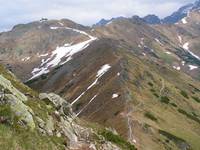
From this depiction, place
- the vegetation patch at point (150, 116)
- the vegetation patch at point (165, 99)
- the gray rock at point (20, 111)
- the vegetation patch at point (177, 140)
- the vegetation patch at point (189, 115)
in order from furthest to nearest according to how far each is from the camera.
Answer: the vegetation patch at point (165, 99) < the vegetation patch at point (189, 115) < the vegetation patch at point (150, 116) < the vegetation patch at point (177, 140) < the gray rock at point (20, 111)

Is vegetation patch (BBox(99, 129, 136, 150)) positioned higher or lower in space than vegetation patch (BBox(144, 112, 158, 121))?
higher

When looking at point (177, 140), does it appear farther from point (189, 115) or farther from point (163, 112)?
point (189, 115)

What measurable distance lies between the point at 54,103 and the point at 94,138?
290 inches

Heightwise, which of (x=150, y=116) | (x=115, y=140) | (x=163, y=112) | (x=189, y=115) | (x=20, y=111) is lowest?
(x=189, y=115)

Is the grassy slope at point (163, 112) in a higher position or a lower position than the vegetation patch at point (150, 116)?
lower

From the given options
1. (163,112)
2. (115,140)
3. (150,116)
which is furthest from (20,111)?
(163,112)

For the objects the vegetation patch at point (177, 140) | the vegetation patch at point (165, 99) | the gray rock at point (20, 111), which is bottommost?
the vegetation patch at point (165, 99)

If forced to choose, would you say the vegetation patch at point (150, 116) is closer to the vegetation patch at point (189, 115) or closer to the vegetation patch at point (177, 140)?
the vegetation patch at point (177, 140)

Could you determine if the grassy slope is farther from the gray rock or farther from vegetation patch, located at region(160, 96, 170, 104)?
the gray rock

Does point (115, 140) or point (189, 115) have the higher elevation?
point (115, 140)

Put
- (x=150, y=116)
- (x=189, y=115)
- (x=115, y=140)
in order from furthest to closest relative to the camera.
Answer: (x=189, y=115)
(x=150, y=116)
(x=115, y=140)

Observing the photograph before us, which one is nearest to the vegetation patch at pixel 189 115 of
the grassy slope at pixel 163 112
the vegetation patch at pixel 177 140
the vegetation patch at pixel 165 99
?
the grassy slope at pixel 163 112

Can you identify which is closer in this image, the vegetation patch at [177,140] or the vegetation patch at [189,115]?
the vegetation patch at [177,140]

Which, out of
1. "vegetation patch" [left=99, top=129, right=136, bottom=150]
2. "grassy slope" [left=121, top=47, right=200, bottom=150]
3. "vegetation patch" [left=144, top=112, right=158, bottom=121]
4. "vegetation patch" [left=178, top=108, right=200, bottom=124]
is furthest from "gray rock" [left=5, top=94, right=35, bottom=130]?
"vegetation patch" [left=178, top=108, right=200, bottom=124]
